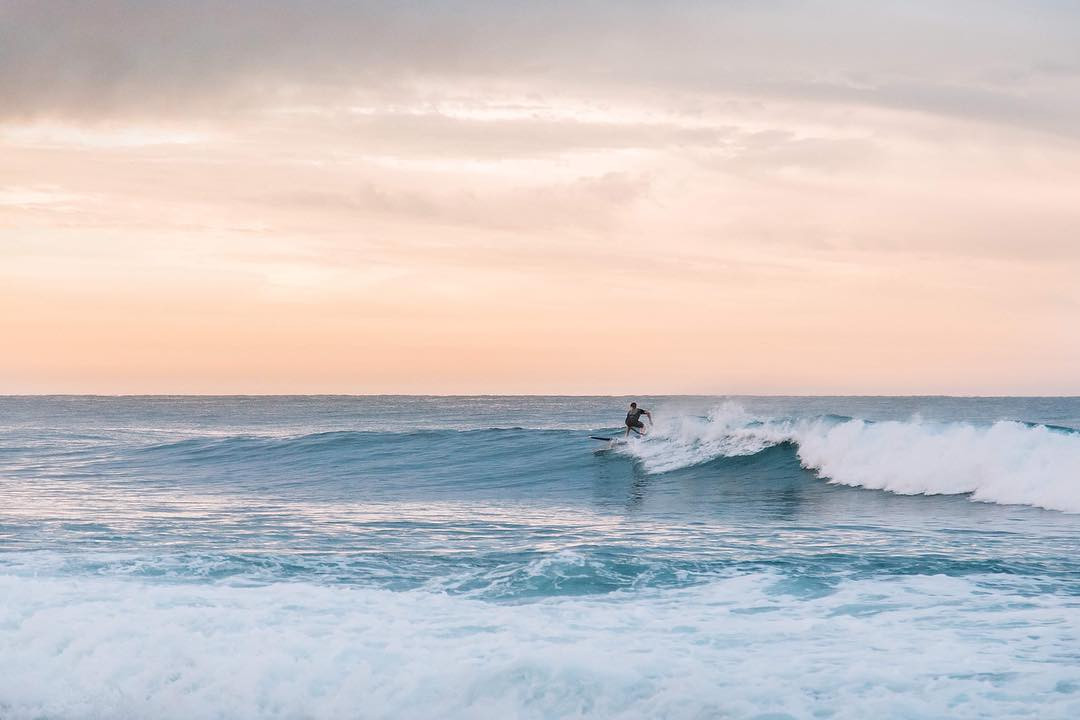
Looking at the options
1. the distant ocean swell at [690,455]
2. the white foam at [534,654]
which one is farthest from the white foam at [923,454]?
the white foam at [534,654]

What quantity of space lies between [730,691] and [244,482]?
64.1 feet

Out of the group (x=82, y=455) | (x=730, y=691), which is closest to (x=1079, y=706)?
(x=730, y=691)

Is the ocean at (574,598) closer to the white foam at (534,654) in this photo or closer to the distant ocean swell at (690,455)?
the white foam at (534,654)

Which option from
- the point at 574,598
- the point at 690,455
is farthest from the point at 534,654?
the point at 690,455

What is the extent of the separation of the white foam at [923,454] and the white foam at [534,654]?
27.9ft

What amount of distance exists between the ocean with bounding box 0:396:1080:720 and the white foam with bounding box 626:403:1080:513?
8 cm

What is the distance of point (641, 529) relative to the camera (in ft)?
49.2

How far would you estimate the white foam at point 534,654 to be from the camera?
7.05 metres

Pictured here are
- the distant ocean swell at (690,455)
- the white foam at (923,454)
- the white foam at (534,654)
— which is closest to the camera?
the white foam at (534,654)

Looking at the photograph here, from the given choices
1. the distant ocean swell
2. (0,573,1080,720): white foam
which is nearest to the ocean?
(0,573,1080,720): white foam

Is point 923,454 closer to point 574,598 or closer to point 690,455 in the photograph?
point 690,455

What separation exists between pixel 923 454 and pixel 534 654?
1488cm

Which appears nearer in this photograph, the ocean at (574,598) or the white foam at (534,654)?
the white foam at (534,654)

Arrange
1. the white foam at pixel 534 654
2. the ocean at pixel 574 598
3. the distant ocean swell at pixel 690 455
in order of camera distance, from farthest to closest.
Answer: the distant ocean swell at pixel 690 455, the ocean at pixel 574 598, the white foam at pixel 534 654
